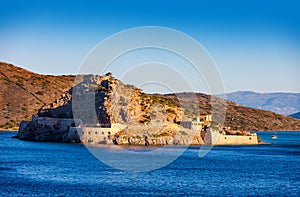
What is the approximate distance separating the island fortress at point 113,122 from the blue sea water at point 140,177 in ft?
74.2

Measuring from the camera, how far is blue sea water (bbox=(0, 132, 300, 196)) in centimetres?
4806

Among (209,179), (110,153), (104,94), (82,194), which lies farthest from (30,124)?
(82,194)

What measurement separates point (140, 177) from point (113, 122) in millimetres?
50169

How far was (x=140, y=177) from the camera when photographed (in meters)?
57.6

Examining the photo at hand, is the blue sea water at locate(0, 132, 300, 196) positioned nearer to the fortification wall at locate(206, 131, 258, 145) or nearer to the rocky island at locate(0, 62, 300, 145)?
the rocky island at locate(0, 62, 300, 145)

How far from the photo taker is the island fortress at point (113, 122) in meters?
106

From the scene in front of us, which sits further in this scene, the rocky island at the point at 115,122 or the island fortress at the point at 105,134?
the rocky island at the point at 115,122

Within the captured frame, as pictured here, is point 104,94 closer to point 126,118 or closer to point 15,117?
point 126,118

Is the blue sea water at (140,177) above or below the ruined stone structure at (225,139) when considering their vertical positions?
below

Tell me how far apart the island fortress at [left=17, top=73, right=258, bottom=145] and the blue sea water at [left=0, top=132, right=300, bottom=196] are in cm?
2261

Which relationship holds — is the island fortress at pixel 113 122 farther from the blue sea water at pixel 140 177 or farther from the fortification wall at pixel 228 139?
the blue sea water at pixel 140 177

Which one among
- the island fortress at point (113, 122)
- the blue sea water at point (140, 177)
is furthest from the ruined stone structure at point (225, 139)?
the blue sea water at point (140, 177)

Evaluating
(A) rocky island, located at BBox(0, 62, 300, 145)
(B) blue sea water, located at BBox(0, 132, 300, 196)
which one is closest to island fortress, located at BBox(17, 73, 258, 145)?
(A) rocky island, located at BBox(0, 62, 300, 145)

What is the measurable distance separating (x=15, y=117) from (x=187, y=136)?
272 feet
